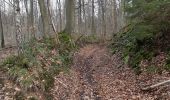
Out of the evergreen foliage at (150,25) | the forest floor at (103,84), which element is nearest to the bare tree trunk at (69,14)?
the forest floor at (103,84)

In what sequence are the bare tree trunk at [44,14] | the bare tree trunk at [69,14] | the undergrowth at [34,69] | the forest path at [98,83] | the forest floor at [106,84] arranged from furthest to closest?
the bare tree trunk at [69,14]
the bare tree trunk at [44,14]
the forest path at [98,83]
the forest floor at [106,84]
the undergrowth at [34,69]

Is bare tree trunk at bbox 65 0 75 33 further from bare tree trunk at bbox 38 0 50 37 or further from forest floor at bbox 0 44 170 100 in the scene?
forest floor at bbox 0 44 170 100

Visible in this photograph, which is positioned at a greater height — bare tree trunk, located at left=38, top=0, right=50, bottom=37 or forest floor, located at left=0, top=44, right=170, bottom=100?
bare tree trunk, located at left=38, top=0, right=50, bottom=37

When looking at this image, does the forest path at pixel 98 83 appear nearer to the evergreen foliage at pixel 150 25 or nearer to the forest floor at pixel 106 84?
the forest floor at pixel 106 84

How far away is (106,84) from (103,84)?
14cm

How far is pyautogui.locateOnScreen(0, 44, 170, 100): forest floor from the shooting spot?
9.99 metres

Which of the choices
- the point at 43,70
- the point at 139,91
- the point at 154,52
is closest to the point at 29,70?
the point at 43,70

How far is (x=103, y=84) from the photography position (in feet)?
41.3

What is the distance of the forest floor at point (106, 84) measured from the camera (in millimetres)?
10508

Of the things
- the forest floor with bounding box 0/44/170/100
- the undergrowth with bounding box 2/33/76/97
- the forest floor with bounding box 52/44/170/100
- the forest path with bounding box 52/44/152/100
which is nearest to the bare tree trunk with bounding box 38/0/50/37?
the forest path with bounding box 52/44/152/100

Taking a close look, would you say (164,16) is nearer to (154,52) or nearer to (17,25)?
(154,52)

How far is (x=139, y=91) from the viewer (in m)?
10.8

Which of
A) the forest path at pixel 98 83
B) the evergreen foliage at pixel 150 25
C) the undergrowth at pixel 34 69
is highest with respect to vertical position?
the evergreen foliage at pixel 150 25

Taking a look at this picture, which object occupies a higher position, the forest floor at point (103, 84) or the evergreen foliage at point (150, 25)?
the evergreen foliage at point (150, 25)
